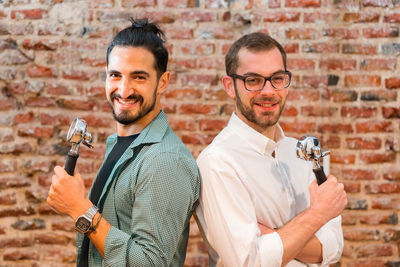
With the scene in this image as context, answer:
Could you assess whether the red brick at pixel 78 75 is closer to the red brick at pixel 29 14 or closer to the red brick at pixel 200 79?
the red brick at pixel 29 14

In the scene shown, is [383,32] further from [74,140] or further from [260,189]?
[74,140]

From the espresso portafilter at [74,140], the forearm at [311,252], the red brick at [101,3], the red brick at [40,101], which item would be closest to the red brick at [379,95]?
the forearm at [311,252]

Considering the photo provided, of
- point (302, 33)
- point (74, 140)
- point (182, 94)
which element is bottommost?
point (74, 140)

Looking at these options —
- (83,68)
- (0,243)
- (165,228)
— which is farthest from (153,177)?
(0,243)

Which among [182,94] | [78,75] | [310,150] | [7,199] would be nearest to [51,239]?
[7,199]

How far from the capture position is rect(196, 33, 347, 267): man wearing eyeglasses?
1501mm

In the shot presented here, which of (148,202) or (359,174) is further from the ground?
(148,202)

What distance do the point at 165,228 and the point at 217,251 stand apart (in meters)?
0.27

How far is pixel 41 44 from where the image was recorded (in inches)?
101

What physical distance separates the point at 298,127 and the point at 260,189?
38.4 inches

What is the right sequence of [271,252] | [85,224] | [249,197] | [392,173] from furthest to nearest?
[392,173]
[249,197]
[271,252]
[85,224]

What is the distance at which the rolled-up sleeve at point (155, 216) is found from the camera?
136 cm

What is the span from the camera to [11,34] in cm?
259

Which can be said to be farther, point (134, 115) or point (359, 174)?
point (359, 174)
